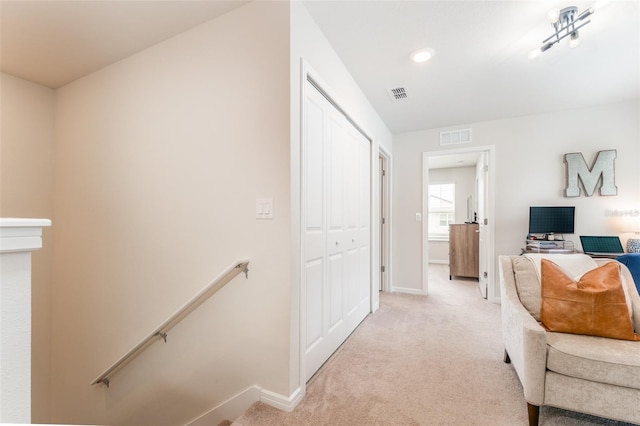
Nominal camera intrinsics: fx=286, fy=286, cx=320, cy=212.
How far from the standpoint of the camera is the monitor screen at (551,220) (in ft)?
11.1

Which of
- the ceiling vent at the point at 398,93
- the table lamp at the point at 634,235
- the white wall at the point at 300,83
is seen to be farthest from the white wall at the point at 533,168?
the white wall at the point at 300,83

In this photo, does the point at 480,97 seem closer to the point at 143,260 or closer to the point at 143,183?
the point at 143,183

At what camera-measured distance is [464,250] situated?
5.21 meters

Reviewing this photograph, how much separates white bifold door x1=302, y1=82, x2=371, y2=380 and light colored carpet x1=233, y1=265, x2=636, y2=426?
23cm

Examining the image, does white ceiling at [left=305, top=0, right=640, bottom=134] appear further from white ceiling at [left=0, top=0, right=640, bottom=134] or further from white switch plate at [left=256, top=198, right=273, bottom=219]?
white switch plate at [left=256, top=198, right=273, bottom=219]

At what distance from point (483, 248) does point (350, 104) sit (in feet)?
10.3

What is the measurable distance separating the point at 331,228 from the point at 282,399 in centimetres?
123

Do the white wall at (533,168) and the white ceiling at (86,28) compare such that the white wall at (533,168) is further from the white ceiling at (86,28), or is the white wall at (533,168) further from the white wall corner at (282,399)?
the white ceiling at (86,28)

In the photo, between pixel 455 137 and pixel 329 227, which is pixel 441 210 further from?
pixel 329 227

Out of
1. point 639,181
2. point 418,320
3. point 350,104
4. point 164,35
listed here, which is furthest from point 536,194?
point 164,35

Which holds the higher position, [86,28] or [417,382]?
[86,28]

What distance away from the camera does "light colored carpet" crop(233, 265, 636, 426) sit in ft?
5.38

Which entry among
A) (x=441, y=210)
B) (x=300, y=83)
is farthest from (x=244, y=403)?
(x=441, y=210)

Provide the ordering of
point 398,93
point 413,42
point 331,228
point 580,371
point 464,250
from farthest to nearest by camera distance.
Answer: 1. point 464,250
2. point 398,93
3. point 331,228
4. point 413,42
5. point 580,371
